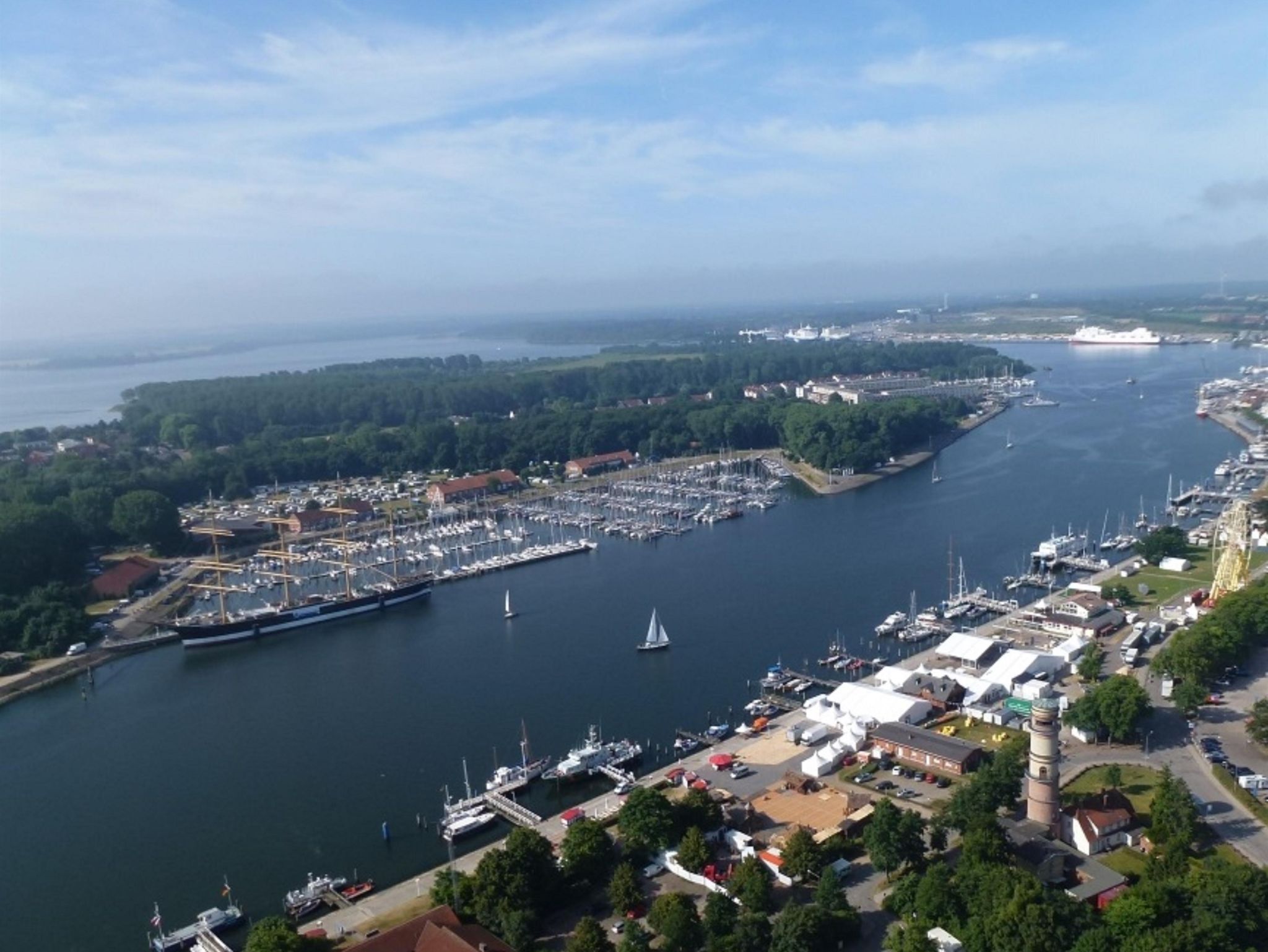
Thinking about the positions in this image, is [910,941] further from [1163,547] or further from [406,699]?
[1163,547]

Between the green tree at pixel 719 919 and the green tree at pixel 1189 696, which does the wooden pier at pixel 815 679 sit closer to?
the green tree at pixel 1189 696

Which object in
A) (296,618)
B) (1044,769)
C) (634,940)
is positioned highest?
(1044,769)

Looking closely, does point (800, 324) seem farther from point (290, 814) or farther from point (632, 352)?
point (290, 814)

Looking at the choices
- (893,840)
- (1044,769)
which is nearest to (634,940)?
(893,840)

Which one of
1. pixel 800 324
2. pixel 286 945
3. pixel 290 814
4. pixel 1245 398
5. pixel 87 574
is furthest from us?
pixel 800 324

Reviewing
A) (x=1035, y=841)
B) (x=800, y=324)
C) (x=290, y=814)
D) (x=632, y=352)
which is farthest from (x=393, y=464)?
(x=800, y=324)

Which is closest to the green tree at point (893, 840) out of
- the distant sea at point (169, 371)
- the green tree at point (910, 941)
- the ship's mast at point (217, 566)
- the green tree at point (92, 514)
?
the green tree at point (910, 941)
